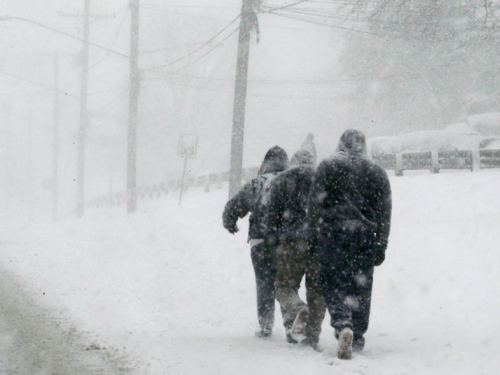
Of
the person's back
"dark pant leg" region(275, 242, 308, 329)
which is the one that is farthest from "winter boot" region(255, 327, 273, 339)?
the person's back

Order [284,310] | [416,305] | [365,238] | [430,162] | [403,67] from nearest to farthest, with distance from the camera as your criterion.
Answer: [365,238] < [284,310] < [416,305] < [430,162] < [403,67]

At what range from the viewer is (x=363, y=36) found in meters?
41.8

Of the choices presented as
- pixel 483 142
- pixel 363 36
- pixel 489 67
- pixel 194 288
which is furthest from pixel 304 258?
pixel 363 36

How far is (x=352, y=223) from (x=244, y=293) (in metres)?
4.78

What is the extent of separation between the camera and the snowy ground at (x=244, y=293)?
6219 millimetres

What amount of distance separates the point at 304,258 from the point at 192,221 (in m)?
12.3

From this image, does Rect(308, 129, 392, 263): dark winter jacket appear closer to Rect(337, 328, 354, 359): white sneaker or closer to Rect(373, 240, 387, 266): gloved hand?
Rect(373, 240, 387, 266): gloved hand

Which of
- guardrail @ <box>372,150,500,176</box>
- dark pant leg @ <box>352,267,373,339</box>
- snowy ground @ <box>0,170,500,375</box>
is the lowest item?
snowy ground @ <box>0,170,500,375</box>

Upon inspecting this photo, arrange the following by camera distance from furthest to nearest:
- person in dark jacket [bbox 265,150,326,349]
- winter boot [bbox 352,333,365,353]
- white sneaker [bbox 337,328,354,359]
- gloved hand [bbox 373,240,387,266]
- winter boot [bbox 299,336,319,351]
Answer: person in dark jacket [bbox 265,150,326,349] < winter boot [bbox 299,336,319,351] < winter boot [bbox 352,333,365,353] < gloved hand [bbox 373,240,387,266] < white sneaker [bbox 337,328,354,359]

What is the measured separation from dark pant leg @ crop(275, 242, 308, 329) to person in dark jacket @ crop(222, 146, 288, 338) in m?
0.12

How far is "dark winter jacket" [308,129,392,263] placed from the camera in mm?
6441

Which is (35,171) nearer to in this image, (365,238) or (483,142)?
(483,142)

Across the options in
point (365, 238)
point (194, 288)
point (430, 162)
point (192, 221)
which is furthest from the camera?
point (430, 162)

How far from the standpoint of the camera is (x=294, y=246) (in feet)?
23.1
